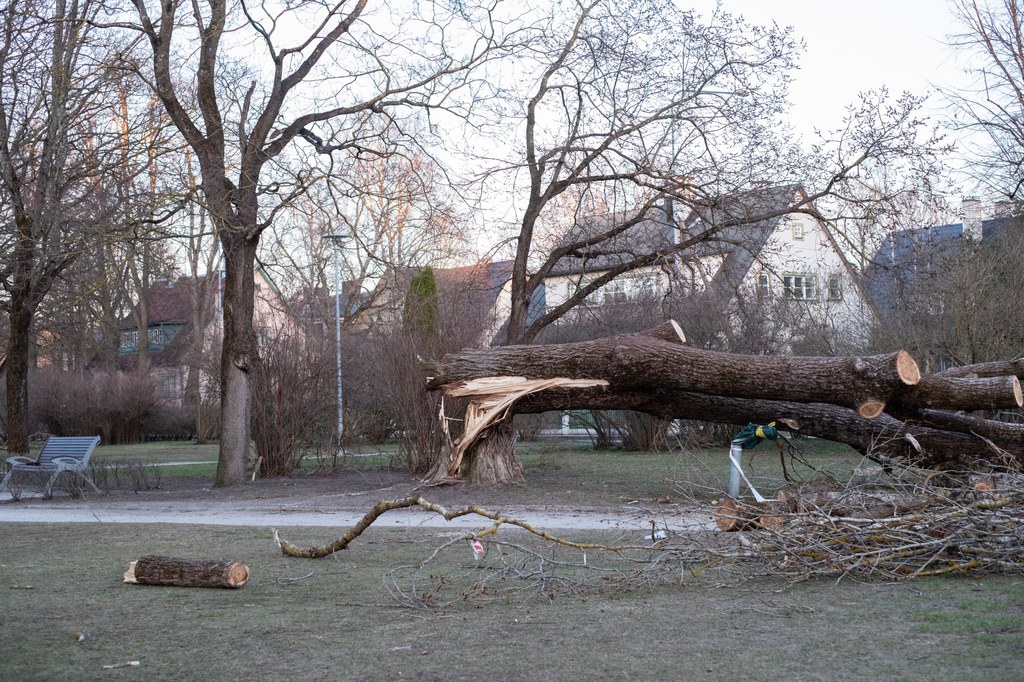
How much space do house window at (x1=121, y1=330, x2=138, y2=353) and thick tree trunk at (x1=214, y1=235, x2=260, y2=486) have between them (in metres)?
17.1

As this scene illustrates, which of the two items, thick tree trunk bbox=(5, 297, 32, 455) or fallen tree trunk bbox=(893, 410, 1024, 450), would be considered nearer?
fallen tree trunk bbox=(893, 410, 1024, 450)

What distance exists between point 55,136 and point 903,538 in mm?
12907

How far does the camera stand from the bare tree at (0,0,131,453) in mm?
13641

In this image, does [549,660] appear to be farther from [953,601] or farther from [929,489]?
[929,489]

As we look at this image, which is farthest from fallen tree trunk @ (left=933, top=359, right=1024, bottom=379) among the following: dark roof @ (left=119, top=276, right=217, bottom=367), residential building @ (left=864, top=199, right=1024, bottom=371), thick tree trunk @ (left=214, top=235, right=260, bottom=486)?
dark roof @ (left=119, top=276, right=217, bottom=367)

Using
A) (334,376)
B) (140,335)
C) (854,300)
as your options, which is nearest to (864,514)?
(334,376)

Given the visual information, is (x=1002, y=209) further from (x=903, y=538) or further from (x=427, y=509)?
(x=427, y=509)

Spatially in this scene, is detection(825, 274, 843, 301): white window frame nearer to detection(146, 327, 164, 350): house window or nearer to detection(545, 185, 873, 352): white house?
detection(545, 185, 873, 352): white house

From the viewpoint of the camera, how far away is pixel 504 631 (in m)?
5.31

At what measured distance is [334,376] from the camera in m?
18.2

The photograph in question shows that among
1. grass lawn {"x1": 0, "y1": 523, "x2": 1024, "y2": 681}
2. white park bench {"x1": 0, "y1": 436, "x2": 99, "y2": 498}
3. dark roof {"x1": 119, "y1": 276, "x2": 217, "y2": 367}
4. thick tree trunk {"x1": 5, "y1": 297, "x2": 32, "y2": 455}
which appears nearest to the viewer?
grass lawn {"x1": 0, "y1": 523, "x2": 1024, "y2": 681}

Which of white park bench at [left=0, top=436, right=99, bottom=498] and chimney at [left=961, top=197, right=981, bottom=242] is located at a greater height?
chimney at [left=961, top=197, right=981, bottom=242]

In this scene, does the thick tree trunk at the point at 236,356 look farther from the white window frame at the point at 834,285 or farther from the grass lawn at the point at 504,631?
the white window frame at the point at 834,285

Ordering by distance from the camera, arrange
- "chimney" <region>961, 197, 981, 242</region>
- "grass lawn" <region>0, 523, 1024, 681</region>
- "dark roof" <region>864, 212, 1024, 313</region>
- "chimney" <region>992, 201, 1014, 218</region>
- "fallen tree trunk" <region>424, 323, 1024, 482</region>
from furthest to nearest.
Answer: "chimney" <region>961, 197, 981, 242</region>
"chimney" <region>992, 201, 1014, 218</region>
"dark roof" <region>864, 212, 1024, 313</region>
"fallen tree trunk" <region>424, 323, 1024, 482</region>
"grass lawn" <region>0, 523, 1024, 681</region>
